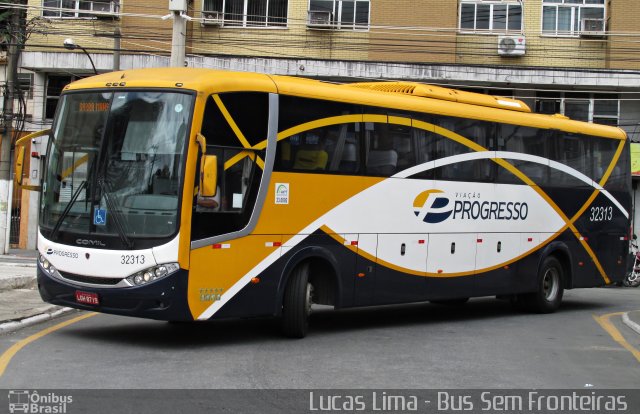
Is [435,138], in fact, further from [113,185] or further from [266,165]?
[113,185]

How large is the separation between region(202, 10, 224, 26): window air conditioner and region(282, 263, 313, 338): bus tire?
20905 millimetres

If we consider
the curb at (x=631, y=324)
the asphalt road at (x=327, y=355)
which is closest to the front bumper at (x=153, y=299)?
the asphalt road at (x=327, y=355)

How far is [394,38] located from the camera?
30375mm

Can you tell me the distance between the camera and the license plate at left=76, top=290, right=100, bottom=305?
10.1 metres

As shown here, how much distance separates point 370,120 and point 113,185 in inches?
166

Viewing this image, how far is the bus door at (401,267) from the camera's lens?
12820 millimetres

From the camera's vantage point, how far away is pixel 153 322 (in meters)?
12.8

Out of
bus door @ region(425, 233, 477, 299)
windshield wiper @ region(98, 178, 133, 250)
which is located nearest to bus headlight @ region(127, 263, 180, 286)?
windshield wiper @ region(98, 178, 133, 250)

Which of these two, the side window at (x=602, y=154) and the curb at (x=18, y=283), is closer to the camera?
the curb at (x=18, y=283)

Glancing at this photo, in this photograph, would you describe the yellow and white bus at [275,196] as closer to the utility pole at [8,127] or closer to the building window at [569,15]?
the building window at [569,15]

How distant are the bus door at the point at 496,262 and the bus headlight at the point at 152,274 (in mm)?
6595

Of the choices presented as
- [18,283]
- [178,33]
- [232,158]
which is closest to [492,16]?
[178,33]

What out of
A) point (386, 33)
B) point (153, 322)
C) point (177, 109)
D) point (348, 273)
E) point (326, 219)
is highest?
point (386, 33)

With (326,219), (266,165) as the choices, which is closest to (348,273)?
(326,219)
